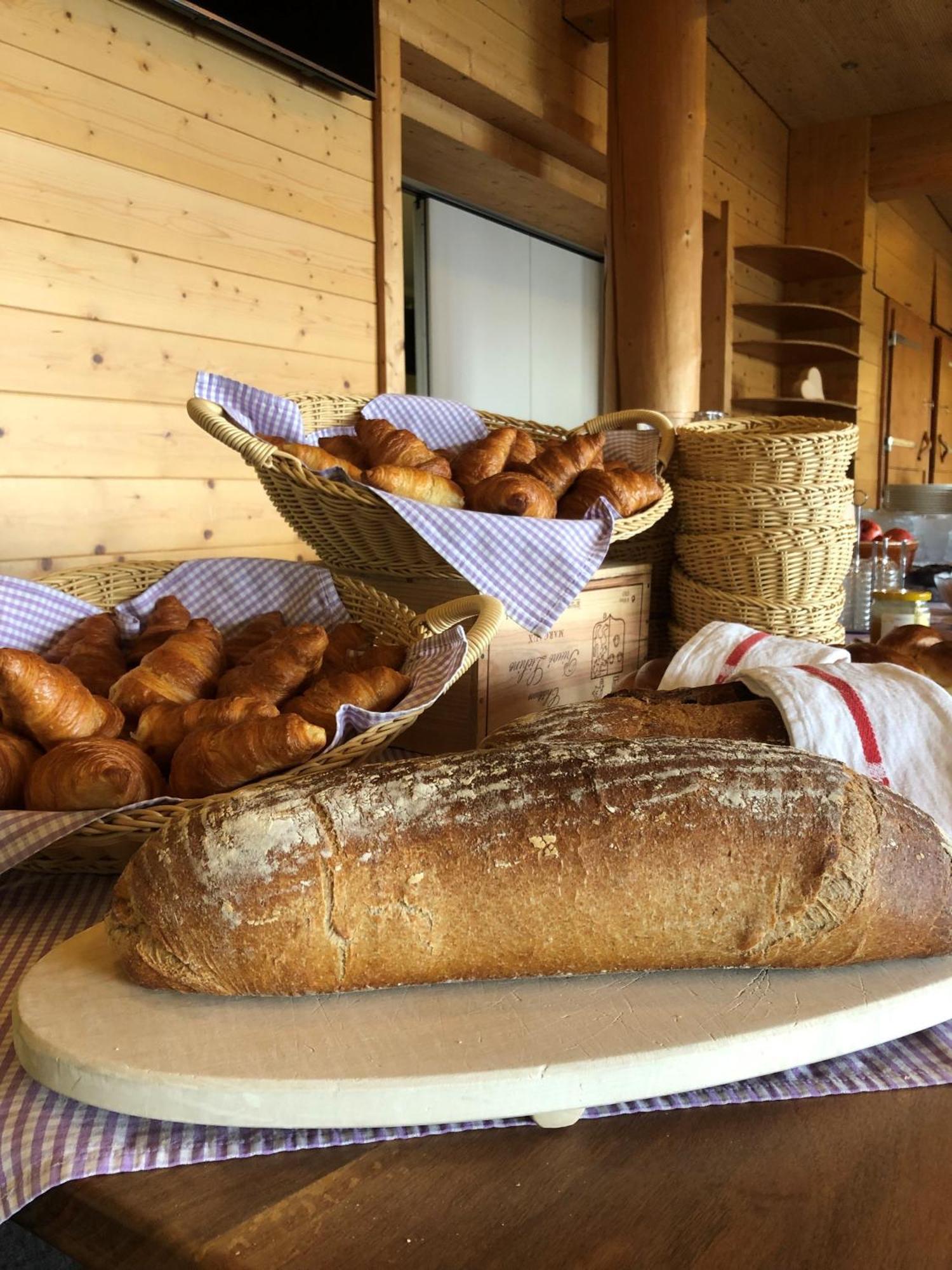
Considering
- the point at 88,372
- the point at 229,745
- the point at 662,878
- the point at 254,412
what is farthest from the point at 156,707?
the point at 88,372

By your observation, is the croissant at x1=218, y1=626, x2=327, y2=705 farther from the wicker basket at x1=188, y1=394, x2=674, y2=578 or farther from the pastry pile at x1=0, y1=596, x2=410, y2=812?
the wicker basket at x1=188, y1=394, x2=674, y2=578

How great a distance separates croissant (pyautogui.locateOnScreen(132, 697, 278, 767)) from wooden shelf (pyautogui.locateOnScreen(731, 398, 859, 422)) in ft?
16.2

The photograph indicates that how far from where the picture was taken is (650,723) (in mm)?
684

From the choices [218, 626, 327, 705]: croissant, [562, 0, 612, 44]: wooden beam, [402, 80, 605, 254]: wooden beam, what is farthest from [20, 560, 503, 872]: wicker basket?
[562, 0, 612, 44]: wooden beam

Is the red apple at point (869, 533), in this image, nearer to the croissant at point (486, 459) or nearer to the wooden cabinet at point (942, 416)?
the croissant at point (486, 459)

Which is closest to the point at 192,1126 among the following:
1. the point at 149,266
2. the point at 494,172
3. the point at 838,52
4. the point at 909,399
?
the point at 149,266

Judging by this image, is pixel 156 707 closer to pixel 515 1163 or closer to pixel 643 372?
pixel 515 1163

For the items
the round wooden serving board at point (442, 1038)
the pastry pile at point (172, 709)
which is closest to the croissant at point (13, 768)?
the pastry pile at point (172, 709)

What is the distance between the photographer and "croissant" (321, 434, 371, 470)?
124 centimetres

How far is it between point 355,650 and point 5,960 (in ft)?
1.43

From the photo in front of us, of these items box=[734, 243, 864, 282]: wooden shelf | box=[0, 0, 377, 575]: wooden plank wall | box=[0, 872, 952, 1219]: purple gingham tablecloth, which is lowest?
box=[0, 872, 952, 1219]: purple gingham tablecloth

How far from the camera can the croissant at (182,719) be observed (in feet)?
2.29

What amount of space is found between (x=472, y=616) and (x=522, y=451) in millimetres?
468

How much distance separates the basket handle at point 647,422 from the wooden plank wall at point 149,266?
126 cm
